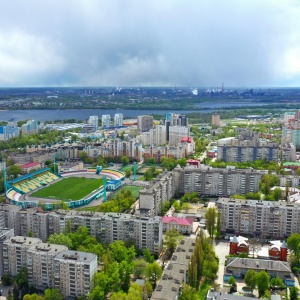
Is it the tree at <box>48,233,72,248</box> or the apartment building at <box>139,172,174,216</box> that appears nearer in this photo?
the tree at <box>48,233,72,248</box>

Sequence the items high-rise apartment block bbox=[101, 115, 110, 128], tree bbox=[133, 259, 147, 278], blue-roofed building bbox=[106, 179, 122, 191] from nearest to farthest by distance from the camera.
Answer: tree bbox=[133, 259, 147, 278]
blue-roofed building bbox=[106, 179, 122, 191]
high-rise apartment block bbox=[101, 115, 110, 128]

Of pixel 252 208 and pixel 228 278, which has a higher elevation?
pixel 252 208

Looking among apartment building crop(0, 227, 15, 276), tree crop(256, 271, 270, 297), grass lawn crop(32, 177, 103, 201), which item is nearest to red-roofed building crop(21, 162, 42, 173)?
grass lawn crop(32, 177, 103, 201)

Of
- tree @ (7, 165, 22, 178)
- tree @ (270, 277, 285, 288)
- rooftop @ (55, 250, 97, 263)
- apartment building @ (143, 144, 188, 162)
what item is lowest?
tree @ (270, 277, 285, 288)

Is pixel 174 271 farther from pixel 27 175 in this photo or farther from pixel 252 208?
pixel 27 175

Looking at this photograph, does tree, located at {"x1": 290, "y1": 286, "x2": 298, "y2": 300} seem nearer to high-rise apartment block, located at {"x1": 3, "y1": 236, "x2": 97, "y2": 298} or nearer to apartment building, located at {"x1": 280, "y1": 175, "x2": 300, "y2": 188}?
high-rise apartment block, located at {"x1": 3, "y1": 236, "x2": 97, "y2": 298}

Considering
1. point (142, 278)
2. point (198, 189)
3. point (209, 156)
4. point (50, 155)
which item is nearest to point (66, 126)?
point (50, 155)

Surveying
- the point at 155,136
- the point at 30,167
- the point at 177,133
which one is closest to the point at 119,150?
the point at 155,136
